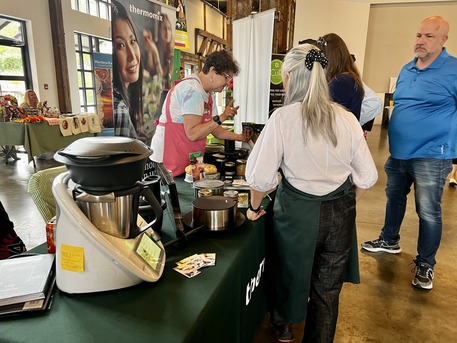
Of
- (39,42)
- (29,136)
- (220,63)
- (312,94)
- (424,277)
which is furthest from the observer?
(39,42)

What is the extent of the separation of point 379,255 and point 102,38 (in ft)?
30.7

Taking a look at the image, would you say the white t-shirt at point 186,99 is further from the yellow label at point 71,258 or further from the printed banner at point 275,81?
the printed banner at point 275,81

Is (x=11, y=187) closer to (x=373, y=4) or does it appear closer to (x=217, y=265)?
(x=217, y=265)

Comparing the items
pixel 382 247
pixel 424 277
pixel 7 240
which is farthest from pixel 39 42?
pixel 424 277

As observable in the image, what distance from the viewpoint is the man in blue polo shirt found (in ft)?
6.87

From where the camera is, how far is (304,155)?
126 cm

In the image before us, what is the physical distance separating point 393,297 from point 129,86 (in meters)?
2.63

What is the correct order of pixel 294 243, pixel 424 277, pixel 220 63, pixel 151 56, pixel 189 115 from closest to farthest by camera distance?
pixel 294 243 < pixel 189 115 < pixel 220 63 < pixel 424 277 < pixel 151 56

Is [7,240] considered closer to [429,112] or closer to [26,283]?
[26,283]

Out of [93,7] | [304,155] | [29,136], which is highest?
[93,7]

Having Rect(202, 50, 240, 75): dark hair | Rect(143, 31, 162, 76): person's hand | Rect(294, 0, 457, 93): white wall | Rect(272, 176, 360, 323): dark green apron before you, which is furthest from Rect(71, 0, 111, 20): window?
Rect(272, 176, 360, 323): dark green apron

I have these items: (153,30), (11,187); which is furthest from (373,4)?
(11,187)

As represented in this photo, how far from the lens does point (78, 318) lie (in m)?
0.81

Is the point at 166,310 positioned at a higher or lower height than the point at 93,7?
lower
